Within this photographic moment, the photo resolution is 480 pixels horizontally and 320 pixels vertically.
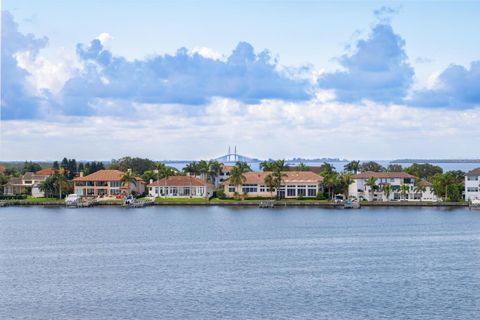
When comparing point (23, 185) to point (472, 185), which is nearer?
point (472, 185)

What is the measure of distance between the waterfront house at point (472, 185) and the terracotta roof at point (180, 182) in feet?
143

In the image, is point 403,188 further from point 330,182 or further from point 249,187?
point 249,187

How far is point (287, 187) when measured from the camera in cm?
13275

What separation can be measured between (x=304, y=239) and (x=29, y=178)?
87.2 metres

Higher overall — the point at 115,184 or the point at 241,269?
the point at 115,184

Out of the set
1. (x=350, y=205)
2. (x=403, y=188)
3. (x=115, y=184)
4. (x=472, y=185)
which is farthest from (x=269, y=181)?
(x=472, y=185)

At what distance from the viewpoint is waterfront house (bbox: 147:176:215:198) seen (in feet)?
445

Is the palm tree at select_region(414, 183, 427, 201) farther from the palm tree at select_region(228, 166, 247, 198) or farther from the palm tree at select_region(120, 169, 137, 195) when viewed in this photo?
the palm tree at select_region(120, 169, 137, 195)

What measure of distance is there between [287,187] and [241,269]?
74.7 m

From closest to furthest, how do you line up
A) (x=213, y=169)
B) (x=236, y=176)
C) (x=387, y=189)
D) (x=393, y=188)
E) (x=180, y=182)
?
(x=236, y=176) → (x=387, y=189) → (x=393, y=188) → (x=180, y=182) → (x=213, y=169)

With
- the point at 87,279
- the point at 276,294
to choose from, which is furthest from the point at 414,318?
the point at 87,279

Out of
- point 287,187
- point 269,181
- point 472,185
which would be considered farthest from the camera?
point 287,187

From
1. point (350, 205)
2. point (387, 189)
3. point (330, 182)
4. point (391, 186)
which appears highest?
point (330, 182)

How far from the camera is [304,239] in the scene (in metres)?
78.2
